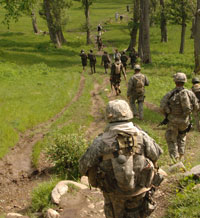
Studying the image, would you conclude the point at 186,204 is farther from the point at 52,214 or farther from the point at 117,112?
the point at 52,214

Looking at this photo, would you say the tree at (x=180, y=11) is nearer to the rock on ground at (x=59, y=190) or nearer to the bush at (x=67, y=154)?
the bush at (x=67, y=154)

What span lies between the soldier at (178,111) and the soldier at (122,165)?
303 centimetres

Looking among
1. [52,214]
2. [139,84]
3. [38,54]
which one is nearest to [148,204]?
[52,214]

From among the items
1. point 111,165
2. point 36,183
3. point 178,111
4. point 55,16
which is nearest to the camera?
point 111,165

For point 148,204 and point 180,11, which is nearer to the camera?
point 148,204

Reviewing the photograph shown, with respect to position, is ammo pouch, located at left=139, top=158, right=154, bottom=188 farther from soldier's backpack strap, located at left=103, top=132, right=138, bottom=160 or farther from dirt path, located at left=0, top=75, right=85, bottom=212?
dirt path, located at left=0, top=75, right=85, bottom=212

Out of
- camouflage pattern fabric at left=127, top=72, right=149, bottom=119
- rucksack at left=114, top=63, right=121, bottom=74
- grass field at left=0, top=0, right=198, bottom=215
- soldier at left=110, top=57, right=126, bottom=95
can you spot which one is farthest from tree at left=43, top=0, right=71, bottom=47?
camouflage pattern fabric at left=127, top=72, right=149, bottom=119

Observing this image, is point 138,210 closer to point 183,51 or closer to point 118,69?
point 118,69

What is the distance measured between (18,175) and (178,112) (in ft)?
17.6

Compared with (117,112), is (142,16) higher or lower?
higher

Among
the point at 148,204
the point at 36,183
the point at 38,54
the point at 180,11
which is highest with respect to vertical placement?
the point at 180,11

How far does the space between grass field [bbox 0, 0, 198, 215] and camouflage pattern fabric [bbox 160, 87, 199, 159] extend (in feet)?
2.83

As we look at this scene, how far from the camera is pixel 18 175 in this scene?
880 cm

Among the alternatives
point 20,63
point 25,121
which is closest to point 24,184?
point 25,121
